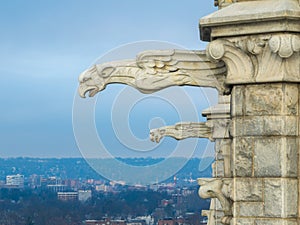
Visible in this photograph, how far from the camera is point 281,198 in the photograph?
8.10 metres

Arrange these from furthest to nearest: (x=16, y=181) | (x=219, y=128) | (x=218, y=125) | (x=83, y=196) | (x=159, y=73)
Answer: (x=16, y=181)
(x=83, y=196)
(x=218, y=125)
(x=219, y=128)
(x=159, y=73)

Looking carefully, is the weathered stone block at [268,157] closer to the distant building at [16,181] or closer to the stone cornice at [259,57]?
the stone cornice at [259,57]

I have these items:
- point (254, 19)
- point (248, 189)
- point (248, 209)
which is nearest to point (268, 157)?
point (248, 189)

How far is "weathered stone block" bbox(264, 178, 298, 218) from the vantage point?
811 cm

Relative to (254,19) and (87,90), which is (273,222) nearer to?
(254,19)

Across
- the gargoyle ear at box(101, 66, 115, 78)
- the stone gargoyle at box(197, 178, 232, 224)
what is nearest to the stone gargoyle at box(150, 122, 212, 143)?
the gargoyle ear at box(101, 66, 115, 78)

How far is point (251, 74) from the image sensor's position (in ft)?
27.3

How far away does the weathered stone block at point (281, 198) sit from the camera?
811 cm

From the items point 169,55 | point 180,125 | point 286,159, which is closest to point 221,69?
point 169,55

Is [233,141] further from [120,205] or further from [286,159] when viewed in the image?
[120,205]

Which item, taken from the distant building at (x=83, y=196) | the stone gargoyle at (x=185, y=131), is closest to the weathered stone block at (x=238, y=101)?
the stone gargoyle at (x=185, y=131)

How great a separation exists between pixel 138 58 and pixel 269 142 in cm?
165

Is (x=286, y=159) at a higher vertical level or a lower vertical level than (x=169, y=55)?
lower

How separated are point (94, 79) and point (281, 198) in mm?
2230
